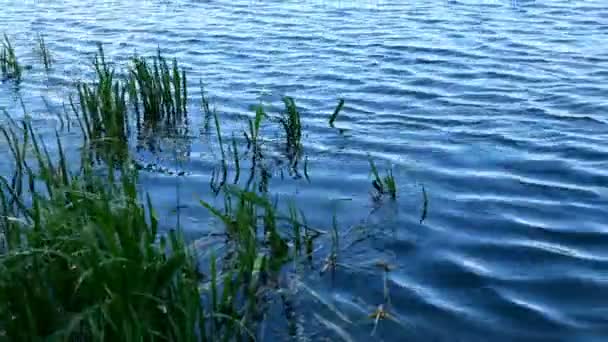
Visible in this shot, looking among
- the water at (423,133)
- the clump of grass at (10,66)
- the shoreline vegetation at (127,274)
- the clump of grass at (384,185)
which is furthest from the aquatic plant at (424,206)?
the clump of grass at (10,66)

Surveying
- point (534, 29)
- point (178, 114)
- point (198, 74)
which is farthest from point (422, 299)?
point (534, 29)

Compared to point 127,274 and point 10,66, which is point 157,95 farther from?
point 127,274

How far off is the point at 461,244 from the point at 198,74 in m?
6.12

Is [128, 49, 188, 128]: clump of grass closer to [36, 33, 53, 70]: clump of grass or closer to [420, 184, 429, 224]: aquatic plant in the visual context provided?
[36, 33, 53, 70]: clump of grass

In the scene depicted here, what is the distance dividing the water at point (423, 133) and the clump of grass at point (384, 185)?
112mm

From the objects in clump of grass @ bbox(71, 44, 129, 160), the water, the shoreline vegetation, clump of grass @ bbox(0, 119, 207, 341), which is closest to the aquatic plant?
the water

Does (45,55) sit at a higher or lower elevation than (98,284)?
lower

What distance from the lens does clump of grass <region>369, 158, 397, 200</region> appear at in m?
7.23

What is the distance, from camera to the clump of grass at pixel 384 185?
7230 millimetres

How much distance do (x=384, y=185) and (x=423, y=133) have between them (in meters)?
1.68

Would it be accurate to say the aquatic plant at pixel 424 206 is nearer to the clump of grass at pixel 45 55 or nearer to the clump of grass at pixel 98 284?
the clump of grass at pixel 98 284

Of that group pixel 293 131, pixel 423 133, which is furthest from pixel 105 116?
pixel 423 133

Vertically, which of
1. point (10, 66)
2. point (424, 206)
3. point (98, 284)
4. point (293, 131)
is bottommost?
point (10, 66)

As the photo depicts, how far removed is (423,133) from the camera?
9008 millimetres
